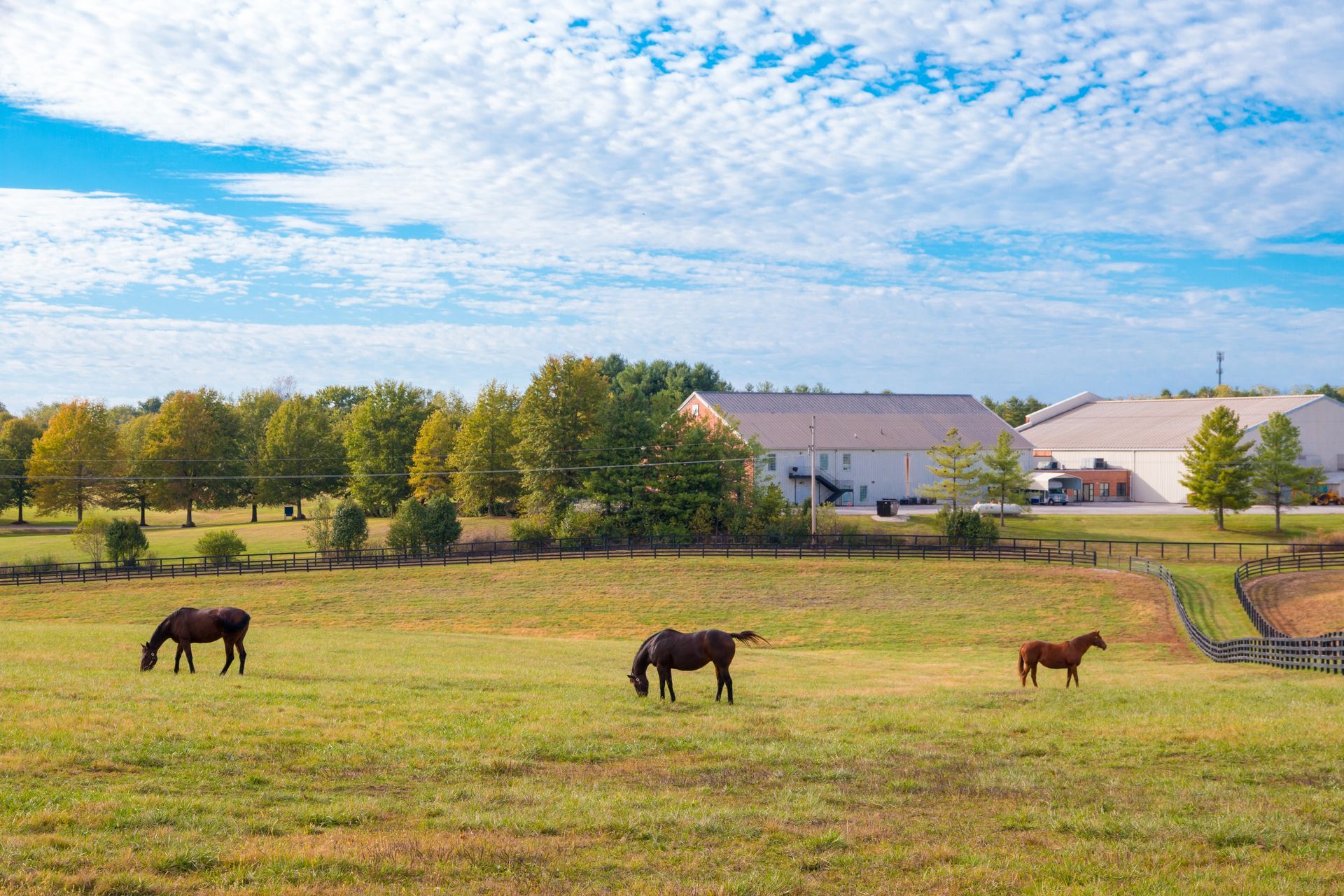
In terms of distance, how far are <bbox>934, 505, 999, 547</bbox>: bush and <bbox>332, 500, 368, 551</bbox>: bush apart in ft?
119

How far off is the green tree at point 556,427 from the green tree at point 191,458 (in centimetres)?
3182

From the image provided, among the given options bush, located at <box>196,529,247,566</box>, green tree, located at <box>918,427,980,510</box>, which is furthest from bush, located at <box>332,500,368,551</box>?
green tree, located at <box>918,427,980,510</box>

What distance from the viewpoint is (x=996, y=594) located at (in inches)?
1781

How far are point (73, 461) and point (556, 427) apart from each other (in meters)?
45.7

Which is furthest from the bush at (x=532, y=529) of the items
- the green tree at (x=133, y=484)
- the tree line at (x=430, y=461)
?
the green tree at (x=133, y=484)

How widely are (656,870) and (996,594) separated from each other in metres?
40.1

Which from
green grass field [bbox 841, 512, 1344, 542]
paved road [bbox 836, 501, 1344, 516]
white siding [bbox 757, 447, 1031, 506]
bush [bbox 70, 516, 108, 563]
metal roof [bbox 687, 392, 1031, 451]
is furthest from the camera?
metal roof [bbox 687, 392, 1031, 451]

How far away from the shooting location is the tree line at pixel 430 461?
7262 centimetres

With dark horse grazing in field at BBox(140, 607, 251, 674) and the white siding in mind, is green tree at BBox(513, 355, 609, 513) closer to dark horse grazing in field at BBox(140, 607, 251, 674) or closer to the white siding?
the white siding

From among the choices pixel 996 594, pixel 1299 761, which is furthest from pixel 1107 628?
pixel 1299 761

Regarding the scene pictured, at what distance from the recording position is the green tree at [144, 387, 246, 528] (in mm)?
94688

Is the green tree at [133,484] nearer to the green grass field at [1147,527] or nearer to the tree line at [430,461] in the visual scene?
the tree line at [430,461]

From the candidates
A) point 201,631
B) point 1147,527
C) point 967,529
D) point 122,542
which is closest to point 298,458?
point 122,542

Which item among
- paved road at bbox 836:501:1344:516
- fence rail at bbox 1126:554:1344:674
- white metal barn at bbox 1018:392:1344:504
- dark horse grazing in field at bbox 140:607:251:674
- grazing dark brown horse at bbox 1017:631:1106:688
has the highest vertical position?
white metal barn at bbox 1018:392:1344:504
